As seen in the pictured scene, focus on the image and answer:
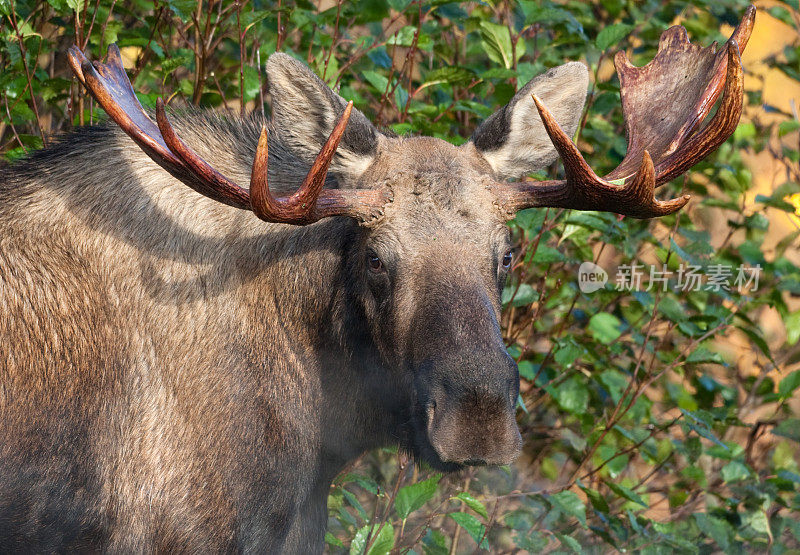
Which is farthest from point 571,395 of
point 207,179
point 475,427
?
point 207,179

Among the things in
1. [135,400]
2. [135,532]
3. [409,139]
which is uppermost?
[409,139]

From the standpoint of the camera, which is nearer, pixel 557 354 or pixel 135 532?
pixel 135 532

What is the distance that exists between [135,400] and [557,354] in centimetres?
206

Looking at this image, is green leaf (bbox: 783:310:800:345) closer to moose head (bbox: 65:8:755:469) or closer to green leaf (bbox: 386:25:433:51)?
moose head (bbox: 65:8:755:469)

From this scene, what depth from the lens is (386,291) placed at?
311 centimetres

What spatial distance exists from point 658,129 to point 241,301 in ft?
5.19

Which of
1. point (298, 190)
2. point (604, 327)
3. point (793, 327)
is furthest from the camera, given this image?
point (793, 327)

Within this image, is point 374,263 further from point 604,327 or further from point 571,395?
point 604,327

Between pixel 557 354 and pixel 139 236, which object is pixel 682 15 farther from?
pixel 139 236

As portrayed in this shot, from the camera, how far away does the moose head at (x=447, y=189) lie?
9.29ft

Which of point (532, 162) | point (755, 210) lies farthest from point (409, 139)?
point (755, 210)

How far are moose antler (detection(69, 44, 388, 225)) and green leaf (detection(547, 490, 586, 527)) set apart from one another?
1.72 meters

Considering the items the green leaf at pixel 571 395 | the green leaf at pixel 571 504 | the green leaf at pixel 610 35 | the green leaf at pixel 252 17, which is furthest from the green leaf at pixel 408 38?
the green leaf at pixel 571 504

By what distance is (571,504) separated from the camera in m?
4.10
